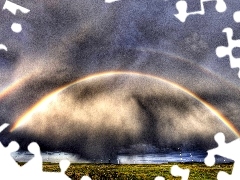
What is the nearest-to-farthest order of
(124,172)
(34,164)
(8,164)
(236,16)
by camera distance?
1. (8,164)
2. (34,164)
3. (236,16)
4. (124,172)

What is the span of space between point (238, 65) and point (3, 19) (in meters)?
6.98

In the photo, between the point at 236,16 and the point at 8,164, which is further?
the point at 236,16

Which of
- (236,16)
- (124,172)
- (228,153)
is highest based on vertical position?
(236,16)

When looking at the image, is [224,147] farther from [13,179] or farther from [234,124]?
[234,124]

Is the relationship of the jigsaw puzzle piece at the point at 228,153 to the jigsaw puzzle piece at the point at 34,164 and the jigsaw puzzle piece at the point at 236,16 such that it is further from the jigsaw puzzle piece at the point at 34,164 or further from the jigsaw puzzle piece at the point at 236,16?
the jigsaw puzzle piece at the point at 34,164

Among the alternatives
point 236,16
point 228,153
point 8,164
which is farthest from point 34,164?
point 236,16

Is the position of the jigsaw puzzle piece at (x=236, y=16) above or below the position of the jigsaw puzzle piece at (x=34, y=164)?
above

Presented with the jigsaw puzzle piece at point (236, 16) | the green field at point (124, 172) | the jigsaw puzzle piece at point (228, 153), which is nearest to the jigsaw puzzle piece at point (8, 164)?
the jigsaw puzzle piece at point (228, 153)

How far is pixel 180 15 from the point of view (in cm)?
593

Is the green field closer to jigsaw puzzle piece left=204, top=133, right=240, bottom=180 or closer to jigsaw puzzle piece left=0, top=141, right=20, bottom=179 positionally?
jigsaw puzzle piece left=0, top=141, right=20, bottom=179

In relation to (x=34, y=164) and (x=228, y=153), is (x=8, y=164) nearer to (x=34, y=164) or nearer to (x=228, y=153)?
(x=34, y=164)

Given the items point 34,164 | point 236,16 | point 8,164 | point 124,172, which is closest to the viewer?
point 8,164

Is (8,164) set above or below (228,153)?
below

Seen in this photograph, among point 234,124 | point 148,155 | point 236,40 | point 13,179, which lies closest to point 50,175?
point 13,179
